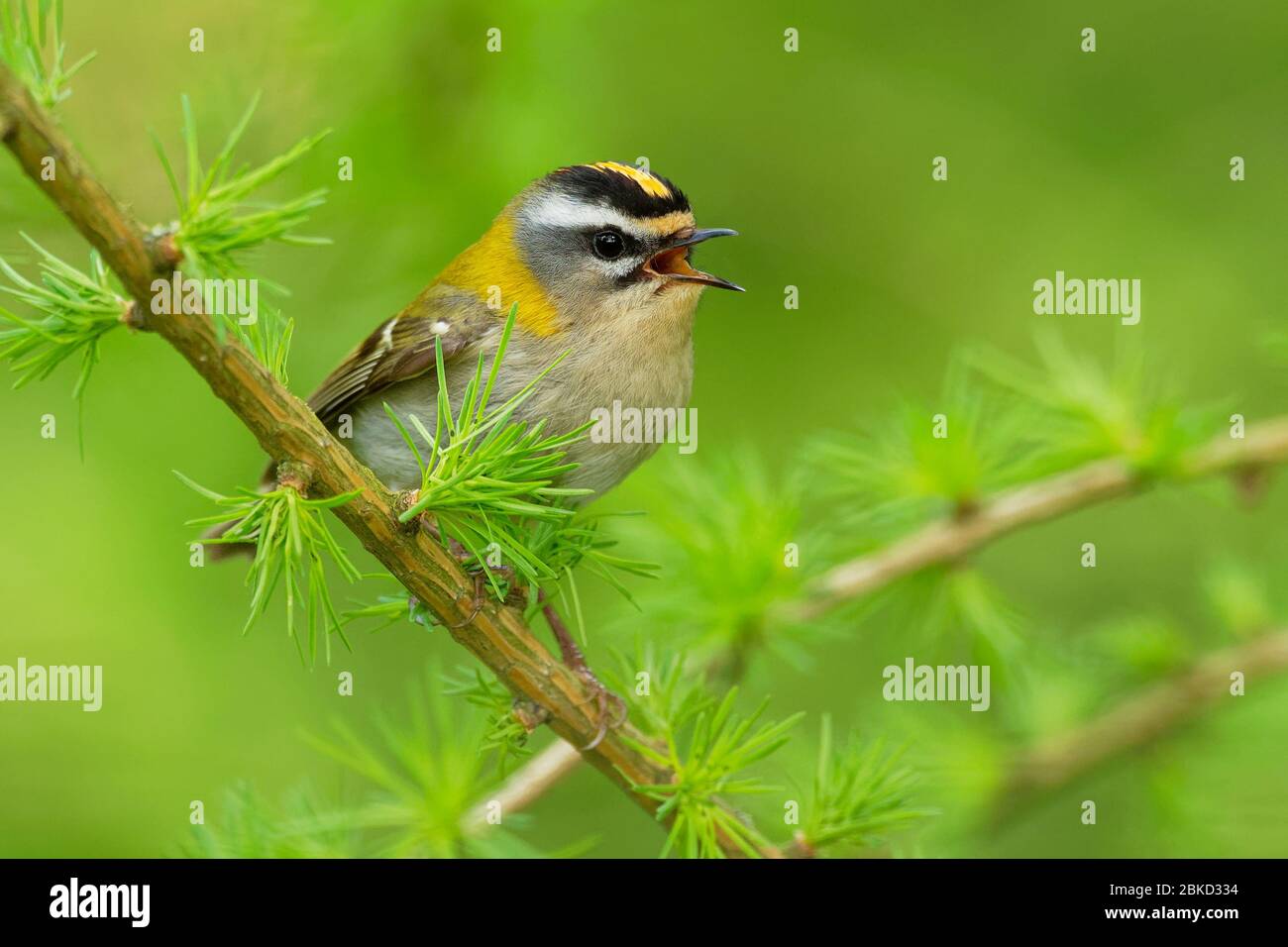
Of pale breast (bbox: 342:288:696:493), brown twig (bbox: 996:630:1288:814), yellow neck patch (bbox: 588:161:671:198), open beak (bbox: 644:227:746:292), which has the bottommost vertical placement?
brown twig (bbox: 996:630:1288:814)

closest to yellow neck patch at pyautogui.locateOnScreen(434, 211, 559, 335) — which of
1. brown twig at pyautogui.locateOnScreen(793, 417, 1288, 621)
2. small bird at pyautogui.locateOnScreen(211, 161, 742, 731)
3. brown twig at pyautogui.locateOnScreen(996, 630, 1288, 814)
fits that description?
small bird at pyautogui.locateOnScreen(211, 161, 742, 731)

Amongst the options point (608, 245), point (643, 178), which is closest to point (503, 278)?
point (608, 245)

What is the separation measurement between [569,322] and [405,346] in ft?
1.37

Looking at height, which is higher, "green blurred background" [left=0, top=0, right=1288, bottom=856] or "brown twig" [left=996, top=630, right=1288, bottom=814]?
"green blurred background" [left=0, top=0, right=1288, bottom=856]

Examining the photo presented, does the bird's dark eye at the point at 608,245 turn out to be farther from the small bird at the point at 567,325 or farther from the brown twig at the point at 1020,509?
the brown twig at the point at 1020,509

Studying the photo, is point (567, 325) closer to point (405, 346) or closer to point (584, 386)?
point (584, 386)

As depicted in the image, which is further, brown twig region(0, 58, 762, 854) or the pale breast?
the pale breast

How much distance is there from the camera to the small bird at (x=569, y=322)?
102 inches

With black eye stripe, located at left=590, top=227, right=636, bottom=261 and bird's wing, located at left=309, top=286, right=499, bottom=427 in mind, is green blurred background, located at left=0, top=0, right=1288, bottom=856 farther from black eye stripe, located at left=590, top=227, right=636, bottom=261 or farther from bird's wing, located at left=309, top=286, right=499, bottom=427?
black eye stripe, located at left=590, top=227, right=636, bottom=261

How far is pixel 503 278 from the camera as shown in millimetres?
2885

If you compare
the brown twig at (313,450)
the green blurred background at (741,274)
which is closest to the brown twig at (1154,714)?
the green blurred background at (741,274)

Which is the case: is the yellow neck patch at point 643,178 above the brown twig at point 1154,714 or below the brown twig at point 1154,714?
above

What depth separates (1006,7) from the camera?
3508mm

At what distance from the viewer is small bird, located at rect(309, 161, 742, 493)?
2580 mm
